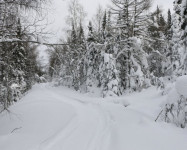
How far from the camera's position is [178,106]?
6410mm

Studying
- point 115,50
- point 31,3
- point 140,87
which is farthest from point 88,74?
point 31,3

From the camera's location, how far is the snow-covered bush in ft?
19.8

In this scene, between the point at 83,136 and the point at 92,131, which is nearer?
the point at 83,136

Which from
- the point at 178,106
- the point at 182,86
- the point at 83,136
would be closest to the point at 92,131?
the point at 83,136

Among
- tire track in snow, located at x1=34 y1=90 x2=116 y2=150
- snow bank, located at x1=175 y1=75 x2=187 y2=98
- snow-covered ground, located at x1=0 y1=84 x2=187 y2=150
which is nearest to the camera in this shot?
snow-covered ground, located at x1=0 y1=84 x2=187 y2=150

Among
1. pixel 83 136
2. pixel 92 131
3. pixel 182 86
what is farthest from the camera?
pixel 92 131

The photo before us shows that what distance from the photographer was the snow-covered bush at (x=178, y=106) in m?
6.04

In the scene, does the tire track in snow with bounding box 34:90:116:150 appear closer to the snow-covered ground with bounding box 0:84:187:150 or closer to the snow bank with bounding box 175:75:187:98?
the snow-covered ground with bounding box 0:84:187:150

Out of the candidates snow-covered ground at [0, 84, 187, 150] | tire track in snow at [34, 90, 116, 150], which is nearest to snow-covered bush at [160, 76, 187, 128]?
snow-covered ground at [0, 84, 187, 150]

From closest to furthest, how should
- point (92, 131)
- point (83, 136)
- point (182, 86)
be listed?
point (182, 86) < point (83, 136) < point (92, 131)

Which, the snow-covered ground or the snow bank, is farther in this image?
the snow bank

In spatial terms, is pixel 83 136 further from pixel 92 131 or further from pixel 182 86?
pixel 182 86

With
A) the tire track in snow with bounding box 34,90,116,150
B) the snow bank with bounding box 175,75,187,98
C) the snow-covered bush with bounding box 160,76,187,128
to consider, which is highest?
the snow bank with bounding box 175,75,187,98

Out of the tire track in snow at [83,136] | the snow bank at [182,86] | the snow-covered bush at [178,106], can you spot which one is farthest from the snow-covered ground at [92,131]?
the snow bank at [182,86]
